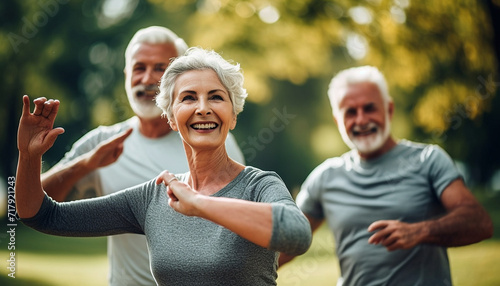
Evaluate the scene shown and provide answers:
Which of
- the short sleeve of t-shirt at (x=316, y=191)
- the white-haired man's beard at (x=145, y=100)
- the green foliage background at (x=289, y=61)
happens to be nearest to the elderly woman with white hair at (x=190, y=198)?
the white-haired man's beard at (x=145, y=100)

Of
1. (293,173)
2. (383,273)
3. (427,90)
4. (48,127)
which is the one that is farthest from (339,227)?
(293,173)

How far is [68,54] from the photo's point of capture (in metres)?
12.5

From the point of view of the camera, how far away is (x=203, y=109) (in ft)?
6.06

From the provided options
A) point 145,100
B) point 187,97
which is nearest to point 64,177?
point 145,100

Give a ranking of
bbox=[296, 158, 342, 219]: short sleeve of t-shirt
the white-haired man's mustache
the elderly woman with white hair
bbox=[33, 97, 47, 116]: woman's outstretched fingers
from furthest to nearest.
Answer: bbox=[296, 158, 342, 219]: short sleeve of t-shirt < the white-haired man's mustache < bbox=[33, 97, 47, 116]: woman's outstretched fingers < the elderly woman with white hair

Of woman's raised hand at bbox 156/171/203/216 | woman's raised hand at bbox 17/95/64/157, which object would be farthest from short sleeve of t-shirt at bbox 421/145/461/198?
woman's raised hand at bbox 17/95/64/157

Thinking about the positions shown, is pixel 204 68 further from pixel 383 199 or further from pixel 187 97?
pixel 383 199

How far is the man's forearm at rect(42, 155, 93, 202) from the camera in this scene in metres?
2.66

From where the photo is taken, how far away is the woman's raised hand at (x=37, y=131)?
1.87 metres

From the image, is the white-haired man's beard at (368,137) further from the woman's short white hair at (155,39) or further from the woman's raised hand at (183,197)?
the woman's raised hand at (183,197)

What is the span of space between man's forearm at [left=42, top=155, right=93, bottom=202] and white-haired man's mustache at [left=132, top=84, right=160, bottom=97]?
45 cm

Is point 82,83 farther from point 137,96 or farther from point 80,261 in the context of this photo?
point 137,96

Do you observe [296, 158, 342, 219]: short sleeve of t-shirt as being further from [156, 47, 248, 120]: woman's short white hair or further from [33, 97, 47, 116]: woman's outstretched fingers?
[33, 97, 47, 116]: woman's outstretched fingers

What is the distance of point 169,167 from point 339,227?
957 mm
